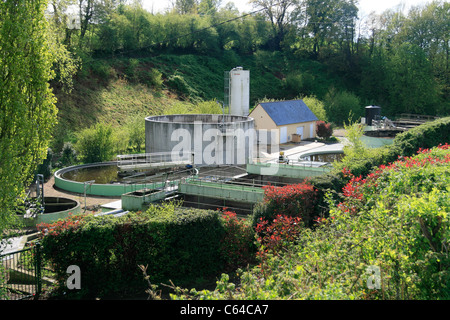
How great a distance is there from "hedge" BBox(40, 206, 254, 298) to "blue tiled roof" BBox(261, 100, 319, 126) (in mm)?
27747

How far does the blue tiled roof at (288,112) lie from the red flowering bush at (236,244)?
26598mm

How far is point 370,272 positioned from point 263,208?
7.00 metres

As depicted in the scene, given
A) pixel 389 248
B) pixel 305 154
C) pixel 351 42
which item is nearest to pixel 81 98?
pixel 305 154

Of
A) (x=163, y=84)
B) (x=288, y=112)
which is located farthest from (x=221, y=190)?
(x=163, y=84)

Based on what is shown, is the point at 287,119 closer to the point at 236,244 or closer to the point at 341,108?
the point at 341,108

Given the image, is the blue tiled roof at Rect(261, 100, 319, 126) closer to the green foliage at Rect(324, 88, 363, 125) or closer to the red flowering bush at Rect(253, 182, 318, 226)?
the green foliage at Rect(324, 88, 363, 125)

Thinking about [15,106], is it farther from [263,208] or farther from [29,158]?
[263,208]

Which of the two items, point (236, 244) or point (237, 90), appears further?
point (237, 90)

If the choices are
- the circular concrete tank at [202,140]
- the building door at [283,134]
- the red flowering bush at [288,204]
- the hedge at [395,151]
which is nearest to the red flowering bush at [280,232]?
the red flowering bush at [288,204]

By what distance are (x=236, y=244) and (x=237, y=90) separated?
29.9m

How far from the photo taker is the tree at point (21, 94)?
30.2ft

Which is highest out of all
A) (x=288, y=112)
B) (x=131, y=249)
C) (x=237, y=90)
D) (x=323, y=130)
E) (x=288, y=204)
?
(x=237, y=90)

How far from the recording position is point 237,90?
4169 centimetres

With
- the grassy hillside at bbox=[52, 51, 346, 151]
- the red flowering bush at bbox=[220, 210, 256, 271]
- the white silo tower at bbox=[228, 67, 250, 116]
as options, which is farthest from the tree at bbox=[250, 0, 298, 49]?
the red flowering bush at bbox=[220, 210, 256, 271]
